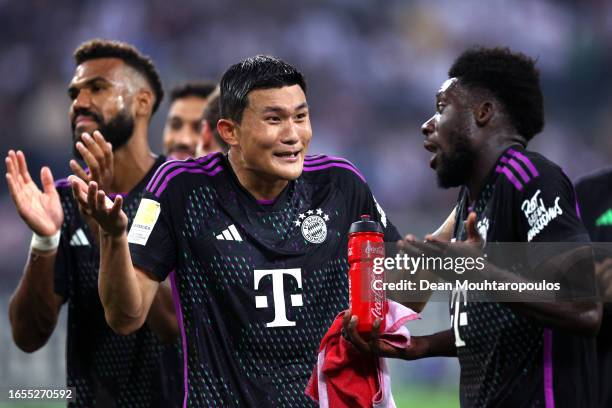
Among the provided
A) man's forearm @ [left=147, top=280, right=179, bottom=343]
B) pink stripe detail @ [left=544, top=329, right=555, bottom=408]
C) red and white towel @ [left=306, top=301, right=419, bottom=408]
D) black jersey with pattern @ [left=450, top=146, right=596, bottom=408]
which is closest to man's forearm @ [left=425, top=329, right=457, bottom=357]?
black jersey with pattern @ [left=450, top=146, right=596, bottom=408]

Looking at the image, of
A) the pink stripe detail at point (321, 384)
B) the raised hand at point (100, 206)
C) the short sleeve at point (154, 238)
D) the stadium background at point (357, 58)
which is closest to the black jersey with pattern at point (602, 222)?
the pink stripe detail at point (321, 384)

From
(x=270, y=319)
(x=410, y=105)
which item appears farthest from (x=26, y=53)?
(x=270, y=319)

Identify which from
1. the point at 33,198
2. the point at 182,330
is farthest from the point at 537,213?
the point at 33,198

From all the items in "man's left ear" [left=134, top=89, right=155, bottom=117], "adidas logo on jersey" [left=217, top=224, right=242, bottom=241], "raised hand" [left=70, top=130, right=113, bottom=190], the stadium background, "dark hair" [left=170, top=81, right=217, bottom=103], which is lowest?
"adidas logo on jersey" [left=217, top=224, right=242, bottom=241]

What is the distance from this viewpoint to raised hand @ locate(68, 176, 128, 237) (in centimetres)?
345

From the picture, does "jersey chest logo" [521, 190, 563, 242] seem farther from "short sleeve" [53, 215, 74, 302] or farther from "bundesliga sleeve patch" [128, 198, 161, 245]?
"short sleeve" [53, 215, 74, 302]

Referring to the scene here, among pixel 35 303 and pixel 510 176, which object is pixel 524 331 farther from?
pixel 35 303

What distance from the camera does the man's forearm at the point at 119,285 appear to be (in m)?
3.61

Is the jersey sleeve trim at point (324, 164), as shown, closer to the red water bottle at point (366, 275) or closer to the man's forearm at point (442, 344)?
the man's forearm at point (442, 344)

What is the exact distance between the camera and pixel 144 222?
3.88 m

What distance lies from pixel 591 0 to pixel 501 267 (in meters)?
13.1

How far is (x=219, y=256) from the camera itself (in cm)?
389

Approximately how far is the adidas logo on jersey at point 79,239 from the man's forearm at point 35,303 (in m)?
0.20

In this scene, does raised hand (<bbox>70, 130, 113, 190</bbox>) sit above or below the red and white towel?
above
